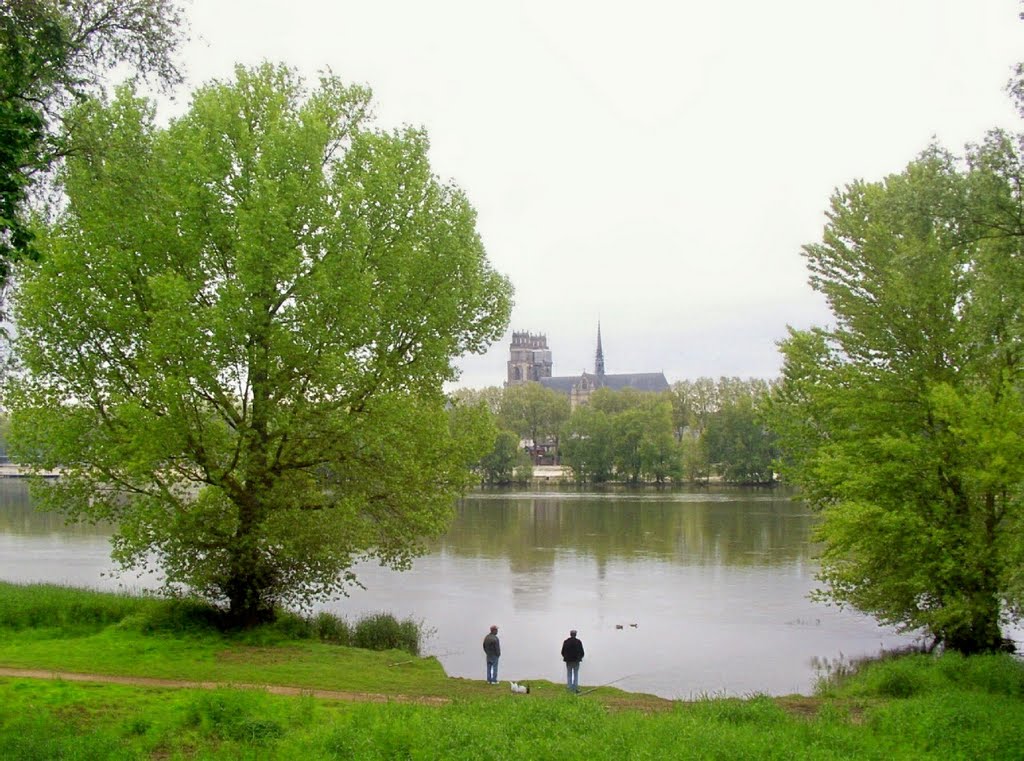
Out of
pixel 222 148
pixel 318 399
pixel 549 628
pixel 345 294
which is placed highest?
pixel 222 148

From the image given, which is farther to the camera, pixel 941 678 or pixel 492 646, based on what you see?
pixel 492 646

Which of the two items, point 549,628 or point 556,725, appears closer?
point 556,725

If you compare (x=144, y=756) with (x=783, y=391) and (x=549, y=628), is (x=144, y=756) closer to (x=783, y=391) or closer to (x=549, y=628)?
(x=549, y=628)

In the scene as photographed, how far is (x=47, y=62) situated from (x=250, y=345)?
8.13m

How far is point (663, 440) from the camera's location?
377 feet

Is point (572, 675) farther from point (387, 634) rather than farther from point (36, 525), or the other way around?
point (36, 525)

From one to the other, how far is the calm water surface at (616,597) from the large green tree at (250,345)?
4.52 metres

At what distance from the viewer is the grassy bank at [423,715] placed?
11.4 meters

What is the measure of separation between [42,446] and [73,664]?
620 cm

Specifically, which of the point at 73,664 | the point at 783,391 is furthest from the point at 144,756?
the point at 783,391

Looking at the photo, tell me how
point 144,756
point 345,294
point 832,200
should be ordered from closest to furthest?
point 144,756 < point 345,294 < point 832,200

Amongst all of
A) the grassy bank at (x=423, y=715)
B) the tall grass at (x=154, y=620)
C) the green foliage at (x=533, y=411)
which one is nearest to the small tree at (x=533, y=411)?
the green foliage at (x=533, y=411)

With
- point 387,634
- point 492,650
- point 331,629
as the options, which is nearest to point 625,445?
point 387,634

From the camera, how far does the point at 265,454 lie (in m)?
21.5
